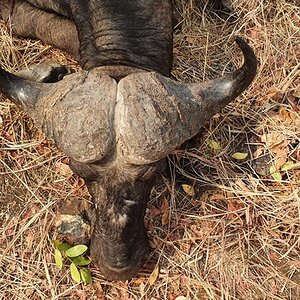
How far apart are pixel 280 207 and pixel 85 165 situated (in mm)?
1480

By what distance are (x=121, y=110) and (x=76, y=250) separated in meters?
1.18

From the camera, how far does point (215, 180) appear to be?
12.7ft

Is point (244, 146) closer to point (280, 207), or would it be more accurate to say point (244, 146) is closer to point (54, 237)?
point (280, 207)

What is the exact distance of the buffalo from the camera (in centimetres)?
267

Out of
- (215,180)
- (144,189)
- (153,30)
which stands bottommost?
(215,180)

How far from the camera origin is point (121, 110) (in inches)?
105

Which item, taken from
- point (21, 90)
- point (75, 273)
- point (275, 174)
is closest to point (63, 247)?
point (75, 273)

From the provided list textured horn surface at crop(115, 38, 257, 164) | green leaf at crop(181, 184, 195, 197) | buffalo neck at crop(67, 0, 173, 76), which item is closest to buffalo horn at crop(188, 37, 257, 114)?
textured horn surface at crop(115, 38, 257, 164)

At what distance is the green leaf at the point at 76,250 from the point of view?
11.6 ft

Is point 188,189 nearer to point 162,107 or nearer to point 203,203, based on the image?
point 203,203

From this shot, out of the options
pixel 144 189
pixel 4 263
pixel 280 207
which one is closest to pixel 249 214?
pixel 280 207

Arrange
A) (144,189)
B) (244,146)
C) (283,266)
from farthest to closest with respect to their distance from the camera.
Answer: (244,146) → (283,266) → (144,189)

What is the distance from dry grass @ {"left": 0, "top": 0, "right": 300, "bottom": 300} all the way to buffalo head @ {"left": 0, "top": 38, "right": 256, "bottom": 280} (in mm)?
670

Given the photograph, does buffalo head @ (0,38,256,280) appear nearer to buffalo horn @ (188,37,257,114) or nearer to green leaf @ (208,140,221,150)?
buffalo horn @ (188,37,257,114)
